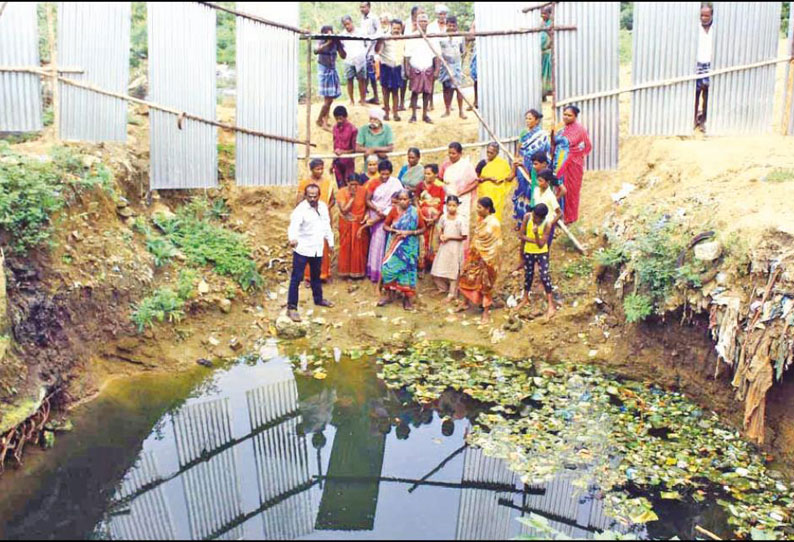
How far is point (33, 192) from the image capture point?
7.87m

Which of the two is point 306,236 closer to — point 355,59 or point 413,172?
point 413,172

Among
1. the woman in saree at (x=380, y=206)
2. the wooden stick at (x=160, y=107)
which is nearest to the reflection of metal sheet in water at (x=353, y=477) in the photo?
the woman in saree at (x=380, y=206)

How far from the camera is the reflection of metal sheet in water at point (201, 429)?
695cm

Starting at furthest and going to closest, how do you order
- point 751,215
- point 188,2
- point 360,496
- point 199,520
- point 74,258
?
point 188,2 < point 74,258 < point 751,215 < point 360,496 < point 199,520

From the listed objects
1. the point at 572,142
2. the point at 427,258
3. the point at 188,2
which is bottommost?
the point at 427,258

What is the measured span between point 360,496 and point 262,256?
411 centimetres

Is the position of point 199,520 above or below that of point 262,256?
below

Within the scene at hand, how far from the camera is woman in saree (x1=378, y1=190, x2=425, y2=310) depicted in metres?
9.16

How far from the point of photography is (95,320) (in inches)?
320

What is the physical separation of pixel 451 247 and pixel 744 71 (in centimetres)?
352

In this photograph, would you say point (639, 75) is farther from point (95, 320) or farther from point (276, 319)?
point (95, 320)

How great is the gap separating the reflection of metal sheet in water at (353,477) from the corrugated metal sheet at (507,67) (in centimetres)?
376

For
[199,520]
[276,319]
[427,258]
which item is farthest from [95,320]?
[427,258]

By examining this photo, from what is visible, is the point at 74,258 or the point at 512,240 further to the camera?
the point at 512,240
